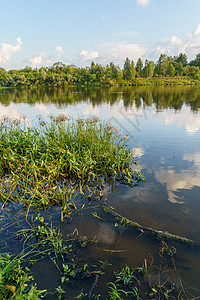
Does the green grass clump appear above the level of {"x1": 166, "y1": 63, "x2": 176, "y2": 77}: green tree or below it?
below

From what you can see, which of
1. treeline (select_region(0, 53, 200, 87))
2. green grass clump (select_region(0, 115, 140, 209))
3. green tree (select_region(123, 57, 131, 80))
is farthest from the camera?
green tree (select_region(123, 57, 131, 80))

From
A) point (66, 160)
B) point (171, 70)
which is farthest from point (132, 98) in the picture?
point (171, 70)

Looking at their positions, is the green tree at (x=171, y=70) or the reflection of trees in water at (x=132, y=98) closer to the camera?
the reflection of trees in water at (x=132, y=98)

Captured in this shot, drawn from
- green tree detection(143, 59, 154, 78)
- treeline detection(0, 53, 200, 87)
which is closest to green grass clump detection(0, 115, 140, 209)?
treeline detection(0, 53, 200, 87)

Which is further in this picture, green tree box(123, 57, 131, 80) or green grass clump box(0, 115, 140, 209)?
green tree box(123, 57, 131, 80)

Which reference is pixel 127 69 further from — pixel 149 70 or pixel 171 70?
pixel 171 70

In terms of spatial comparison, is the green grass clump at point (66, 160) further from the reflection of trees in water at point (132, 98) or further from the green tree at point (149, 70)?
the green tree at point (149, 70)

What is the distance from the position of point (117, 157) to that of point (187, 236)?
4.89m

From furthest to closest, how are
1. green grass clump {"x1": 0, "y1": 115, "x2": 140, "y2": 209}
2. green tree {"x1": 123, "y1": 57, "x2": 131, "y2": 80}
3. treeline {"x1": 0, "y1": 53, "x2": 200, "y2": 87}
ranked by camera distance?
1. green tree {"x1": 123, "y1": 57, "x2": 131, "y2": 80}
2. treeline {"x1": 0, "y1": 53, "x2": 200, "y2": 87}
3. green grass clump {"x1": 0, "y1": 115, "x2": 140, "y2": 209}

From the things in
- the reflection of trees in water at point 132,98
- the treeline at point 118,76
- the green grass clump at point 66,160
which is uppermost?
the treeline at point 118,76

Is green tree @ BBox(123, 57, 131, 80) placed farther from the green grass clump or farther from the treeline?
the green grass clump

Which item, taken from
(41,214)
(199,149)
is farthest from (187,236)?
(199,149)

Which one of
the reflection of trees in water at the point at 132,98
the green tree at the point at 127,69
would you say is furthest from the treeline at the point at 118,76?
the reflection of trees in water at the point at 132,98

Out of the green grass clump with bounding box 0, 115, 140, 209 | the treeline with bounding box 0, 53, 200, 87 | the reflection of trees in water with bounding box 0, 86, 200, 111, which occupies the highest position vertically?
the treeline with bounding box 0, 53, 200, 87
